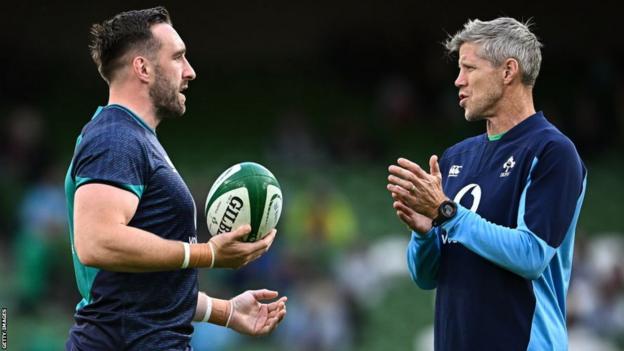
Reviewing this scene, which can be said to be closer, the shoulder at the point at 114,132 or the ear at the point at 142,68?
the shoulder at the point at 114,132

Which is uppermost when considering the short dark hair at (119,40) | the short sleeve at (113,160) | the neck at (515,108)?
the short dark hair at (119,40)

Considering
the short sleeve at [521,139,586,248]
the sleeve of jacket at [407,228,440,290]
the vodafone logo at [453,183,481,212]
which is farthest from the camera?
the sleeve of jacket at [407,228,440,290]

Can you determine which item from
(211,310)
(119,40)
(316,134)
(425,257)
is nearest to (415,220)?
(425,257)

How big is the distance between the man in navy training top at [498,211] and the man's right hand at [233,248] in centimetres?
64

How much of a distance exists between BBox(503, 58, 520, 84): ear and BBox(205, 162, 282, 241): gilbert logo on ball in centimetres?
111

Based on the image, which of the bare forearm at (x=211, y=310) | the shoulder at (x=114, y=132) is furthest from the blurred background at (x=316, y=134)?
the shoulder at (x=114, y=132)

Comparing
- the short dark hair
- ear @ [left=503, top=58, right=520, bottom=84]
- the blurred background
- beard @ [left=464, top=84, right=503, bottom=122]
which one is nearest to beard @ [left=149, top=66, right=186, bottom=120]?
the short dark hair

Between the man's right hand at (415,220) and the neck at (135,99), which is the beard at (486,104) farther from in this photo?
the neck at (135,99)

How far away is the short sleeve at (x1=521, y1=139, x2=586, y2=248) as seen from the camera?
3.90 meters

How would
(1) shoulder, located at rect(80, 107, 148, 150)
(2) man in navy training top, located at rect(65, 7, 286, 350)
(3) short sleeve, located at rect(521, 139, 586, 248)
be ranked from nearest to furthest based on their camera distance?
(2) man in navy training top, located at rect(65, 7, 286, 350) < (1) shoulder, located at rect(80, 107, 148, 150) < (3) short sleeve, located at rect(521, 139, 586, 248)

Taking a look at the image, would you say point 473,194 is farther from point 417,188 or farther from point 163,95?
point 163,95

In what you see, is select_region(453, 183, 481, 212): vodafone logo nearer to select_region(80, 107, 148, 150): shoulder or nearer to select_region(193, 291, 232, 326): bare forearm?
select_region(193, 291, 232, 326): bare forearm

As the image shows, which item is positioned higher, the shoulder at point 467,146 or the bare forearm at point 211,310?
the shoulder at point 467,146

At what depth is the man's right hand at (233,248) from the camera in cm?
373
